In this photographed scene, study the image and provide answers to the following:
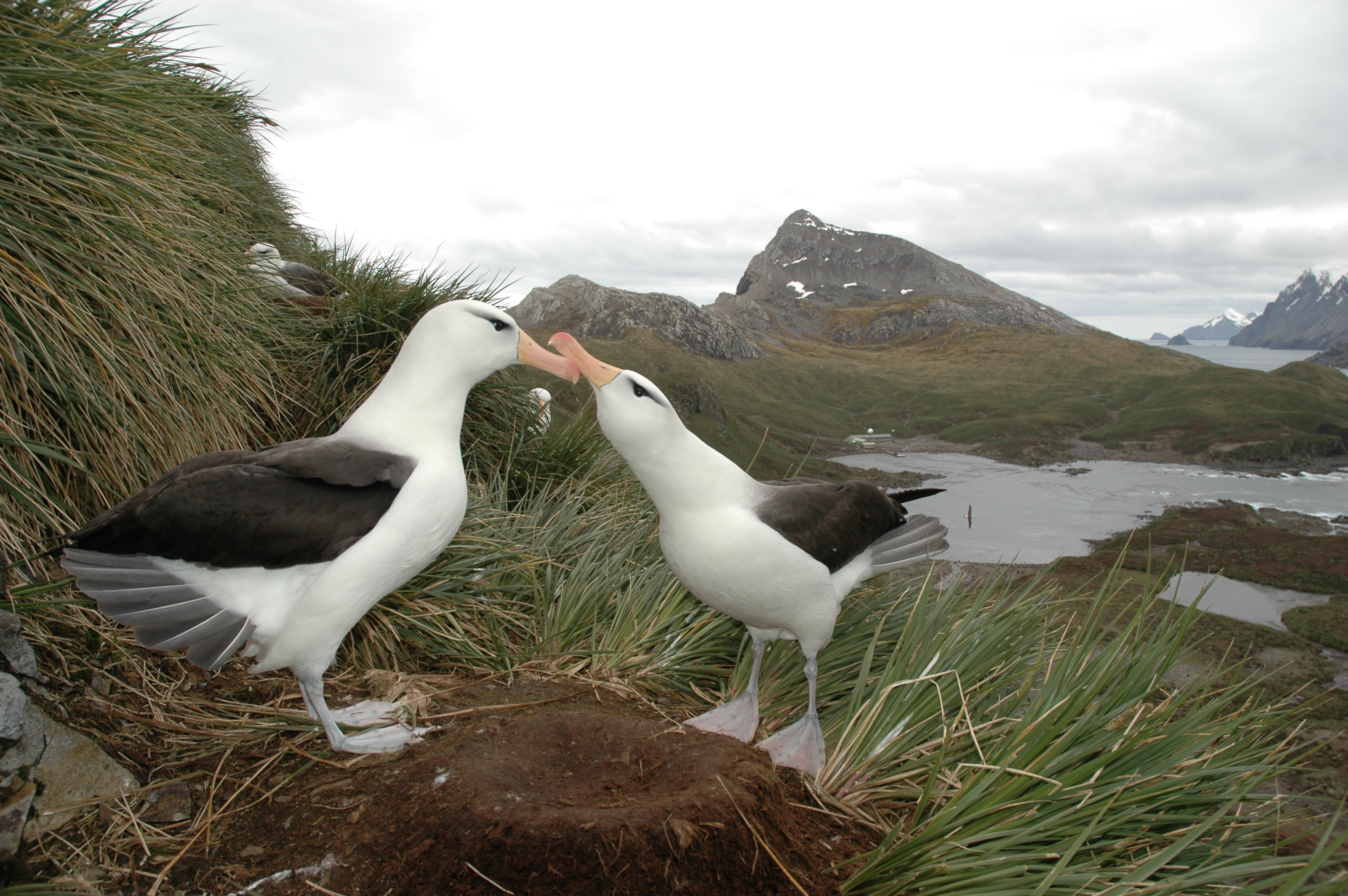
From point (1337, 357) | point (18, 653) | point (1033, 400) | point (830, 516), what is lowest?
point (18, 653)

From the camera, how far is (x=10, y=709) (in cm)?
229

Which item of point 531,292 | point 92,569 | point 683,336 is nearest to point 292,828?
point 92,569

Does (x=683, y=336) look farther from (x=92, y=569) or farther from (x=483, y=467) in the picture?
(x=92, y=569)

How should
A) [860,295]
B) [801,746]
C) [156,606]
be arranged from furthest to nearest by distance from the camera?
[860,295], [801,746], [156,606]

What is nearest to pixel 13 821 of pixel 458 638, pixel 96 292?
pixel 458 638

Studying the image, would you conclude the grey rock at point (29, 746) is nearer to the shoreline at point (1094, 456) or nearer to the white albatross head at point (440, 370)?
the white albatross head at point (440, 370)

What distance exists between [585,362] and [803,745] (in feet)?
7.13

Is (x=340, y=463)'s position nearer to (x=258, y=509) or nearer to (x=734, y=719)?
(x=258, y=509)

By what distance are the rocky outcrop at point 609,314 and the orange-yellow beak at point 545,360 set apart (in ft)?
124

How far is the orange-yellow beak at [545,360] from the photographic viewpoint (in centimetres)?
362

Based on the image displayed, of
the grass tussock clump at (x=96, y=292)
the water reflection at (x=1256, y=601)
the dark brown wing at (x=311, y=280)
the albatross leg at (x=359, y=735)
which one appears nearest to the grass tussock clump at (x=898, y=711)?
the albatross leg at (x=359, y=735)

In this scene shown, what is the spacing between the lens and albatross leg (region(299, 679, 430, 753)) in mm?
2990

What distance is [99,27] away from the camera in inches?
206

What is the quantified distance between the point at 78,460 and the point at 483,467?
3695 millimetres
